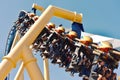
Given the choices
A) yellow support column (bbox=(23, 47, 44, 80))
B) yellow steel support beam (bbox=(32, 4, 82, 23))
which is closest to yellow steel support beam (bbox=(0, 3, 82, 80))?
yellow support column (bbox=(23, 47, 44, 80))

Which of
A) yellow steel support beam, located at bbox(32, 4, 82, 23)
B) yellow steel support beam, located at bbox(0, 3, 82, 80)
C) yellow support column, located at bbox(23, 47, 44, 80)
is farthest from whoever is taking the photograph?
yellow steel support beam, located at bbox(32, 4, 82, 23)

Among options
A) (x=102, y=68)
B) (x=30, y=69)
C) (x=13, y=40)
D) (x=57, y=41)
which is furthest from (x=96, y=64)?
(x=13, y=40)

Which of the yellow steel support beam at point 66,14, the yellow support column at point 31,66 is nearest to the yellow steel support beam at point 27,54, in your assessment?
the yellow support column at point 31,66

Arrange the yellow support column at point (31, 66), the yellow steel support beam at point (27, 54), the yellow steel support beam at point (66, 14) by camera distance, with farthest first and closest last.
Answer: the yellow steel support beam at point (66, 14) → the yellow support column at point (31, 66) → the yellow steel support beam at point (27, 54)

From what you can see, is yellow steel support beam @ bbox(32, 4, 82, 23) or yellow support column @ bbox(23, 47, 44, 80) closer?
yellow support column @ bbox(23, 47, 44, 80)

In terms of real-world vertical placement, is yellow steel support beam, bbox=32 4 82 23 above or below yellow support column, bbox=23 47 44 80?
above

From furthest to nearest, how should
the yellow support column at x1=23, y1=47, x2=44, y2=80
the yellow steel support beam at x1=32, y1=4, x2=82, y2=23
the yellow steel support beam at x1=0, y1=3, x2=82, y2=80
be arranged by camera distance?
the yellow steel support beam at x1=32, y1=4, x2=82, y2=23
the yellow support column at x1=23, y1=47, x2=44, y2=80
the yellow steel support beam at x1=0, y1=3, x2=82, y2=80

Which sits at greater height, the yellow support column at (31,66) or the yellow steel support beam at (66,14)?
the yellow steel support beam at (66,14)

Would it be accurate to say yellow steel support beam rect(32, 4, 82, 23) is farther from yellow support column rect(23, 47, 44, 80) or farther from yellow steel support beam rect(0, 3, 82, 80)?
yellow support column rect(23, 47, 44, 80)

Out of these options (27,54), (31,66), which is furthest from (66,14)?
(31,66)

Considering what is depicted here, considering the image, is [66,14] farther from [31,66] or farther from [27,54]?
[31,66]

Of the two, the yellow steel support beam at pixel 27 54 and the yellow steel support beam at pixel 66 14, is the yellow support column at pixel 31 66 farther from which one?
the yellow steel support beam at pixel 66 14

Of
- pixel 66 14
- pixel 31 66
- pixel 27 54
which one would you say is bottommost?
pixel 31 66

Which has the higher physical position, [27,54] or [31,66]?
[27,54]
